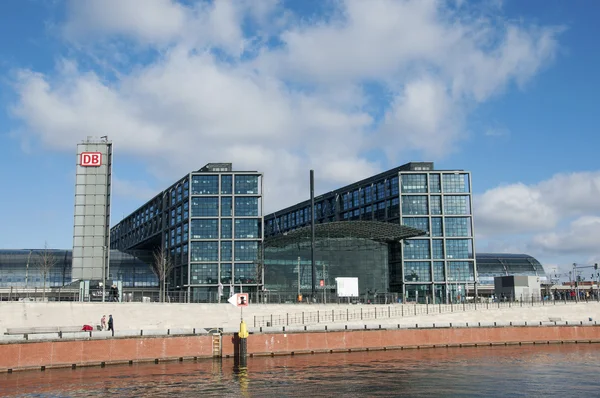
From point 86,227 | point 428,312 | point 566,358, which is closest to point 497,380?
point 566,358

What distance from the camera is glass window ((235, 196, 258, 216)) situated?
120875 mm

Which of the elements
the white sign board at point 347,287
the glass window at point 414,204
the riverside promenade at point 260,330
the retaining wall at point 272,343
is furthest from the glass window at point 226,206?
the retaining wall at point 272,343

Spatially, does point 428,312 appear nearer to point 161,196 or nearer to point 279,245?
point 279,245

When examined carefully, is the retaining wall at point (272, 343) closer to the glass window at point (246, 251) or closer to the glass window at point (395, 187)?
the glass window at point (246, 251)

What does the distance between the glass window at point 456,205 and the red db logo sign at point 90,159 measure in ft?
257

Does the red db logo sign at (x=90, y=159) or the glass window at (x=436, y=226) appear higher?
the red db logo sign at (x=90, y=159)

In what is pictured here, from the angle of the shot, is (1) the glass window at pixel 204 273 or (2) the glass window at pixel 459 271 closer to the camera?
(1) the glass window at pixel 204 273

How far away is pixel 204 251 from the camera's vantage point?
4724 inches

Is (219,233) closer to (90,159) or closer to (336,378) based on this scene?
(90,159)

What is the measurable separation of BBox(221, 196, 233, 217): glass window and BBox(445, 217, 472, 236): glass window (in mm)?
43757

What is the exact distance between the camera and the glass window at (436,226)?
130000 millimetres

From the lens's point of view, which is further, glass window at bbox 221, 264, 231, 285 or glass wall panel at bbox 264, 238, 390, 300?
glass window at bbox 221, 264, 231, 285

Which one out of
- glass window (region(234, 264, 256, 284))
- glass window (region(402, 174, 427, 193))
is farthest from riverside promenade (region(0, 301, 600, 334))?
glass window (region(402, 174, 427, 193))

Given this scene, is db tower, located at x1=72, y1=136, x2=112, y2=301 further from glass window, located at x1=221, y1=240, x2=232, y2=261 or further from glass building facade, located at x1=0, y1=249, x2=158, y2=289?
glass building facade, located at x1=0, y1=249, x2=158, y2=289
